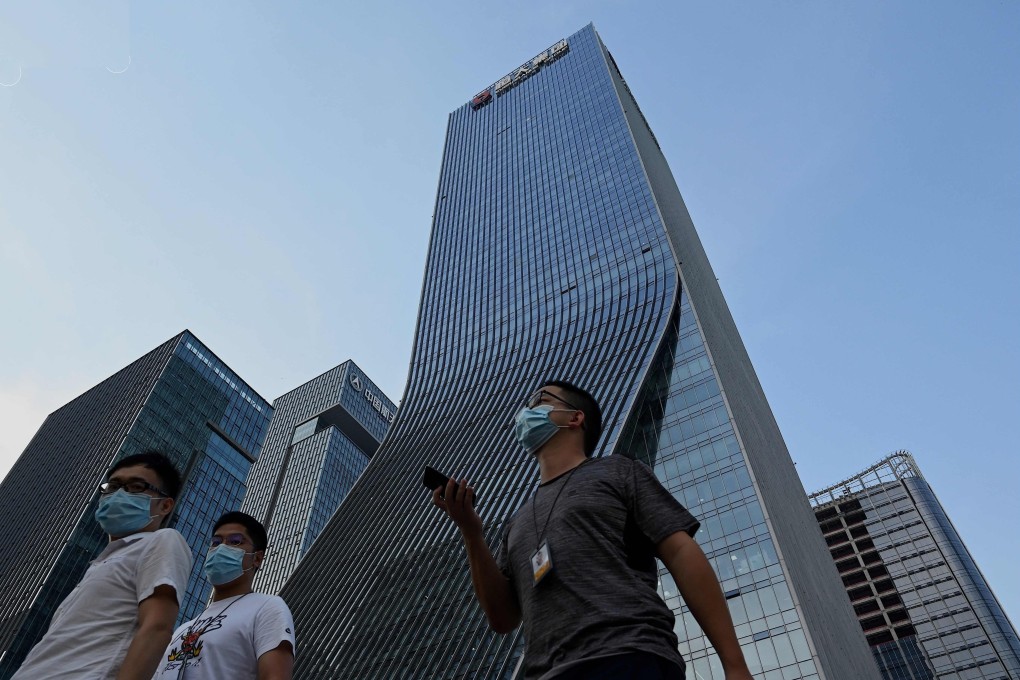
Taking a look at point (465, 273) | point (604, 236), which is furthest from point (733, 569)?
point (465, 273)

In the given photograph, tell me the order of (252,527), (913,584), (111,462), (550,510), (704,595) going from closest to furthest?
(704,595) → (550,510) → (252,527) → (111,462) → (913,584)

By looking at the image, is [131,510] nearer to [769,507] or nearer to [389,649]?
[769,507]

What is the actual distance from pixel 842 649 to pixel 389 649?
22397 mm

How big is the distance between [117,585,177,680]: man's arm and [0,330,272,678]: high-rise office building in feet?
A: 191

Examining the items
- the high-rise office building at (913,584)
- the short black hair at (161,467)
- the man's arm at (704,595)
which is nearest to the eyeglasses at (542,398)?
the man's arm at (704,595)

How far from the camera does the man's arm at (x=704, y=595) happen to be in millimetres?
2697

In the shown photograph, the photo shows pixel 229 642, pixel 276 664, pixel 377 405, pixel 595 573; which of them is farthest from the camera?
pixel 377 405

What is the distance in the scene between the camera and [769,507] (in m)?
35.2

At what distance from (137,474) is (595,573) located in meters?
3.33

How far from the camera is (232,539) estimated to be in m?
5.61

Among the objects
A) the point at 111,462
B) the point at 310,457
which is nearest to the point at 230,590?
the point at 111,462

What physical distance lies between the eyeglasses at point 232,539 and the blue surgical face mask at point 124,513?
976mm

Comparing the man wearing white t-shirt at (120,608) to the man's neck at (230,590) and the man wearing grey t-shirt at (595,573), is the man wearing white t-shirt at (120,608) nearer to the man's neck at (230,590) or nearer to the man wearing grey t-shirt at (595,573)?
the man's neck at (230,590)

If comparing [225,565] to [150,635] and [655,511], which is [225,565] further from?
[655,511]
